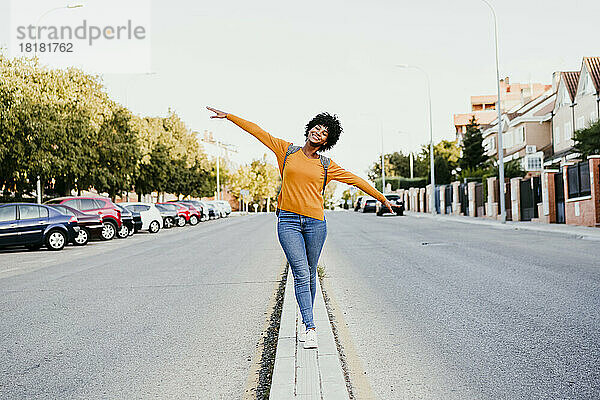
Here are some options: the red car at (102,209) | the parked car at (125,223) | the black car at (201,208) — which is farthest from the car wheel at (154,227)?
the black car at (201,208)

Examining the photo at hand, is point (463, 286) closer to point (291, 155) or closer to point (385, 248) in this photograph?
point (291, 155)

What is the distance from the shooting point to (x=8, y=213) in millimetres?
19531

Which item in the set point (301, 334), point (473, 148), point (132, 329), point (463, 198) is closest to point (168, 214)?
point (463, 198)

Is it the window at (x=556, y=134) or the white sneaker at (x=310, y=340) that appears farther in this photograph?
the window at (x=556, y=134)

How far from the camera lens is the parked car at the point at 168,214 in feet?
128

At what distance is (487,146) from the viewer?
230 ft

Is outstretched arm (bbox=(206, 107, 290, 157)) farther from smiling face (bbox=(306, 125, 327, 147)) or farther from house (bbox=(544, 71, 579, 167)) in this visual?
house (bbox=(544, 71, 579, 167))

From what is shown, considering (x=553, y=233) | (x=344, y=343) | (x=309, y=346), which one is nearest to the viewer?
(x=309, y=346)

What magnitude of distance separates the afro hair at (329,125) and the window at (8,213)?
1600 centimetres

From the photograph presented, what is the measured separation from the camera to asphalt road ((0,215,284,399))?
5.09 metres

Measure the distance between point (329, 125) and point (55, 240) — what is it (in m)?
16.3

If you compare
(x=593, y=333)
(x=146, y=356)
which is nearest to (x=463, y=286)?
(x=593, y=333)

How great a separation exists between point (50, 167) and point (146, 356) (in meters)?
24.2

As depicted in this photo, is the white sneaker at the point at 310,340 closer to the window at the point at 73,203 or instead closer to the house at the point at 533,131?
the window at the point at 73,203
